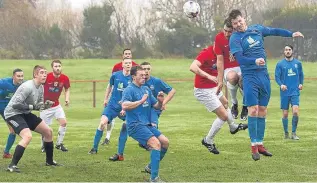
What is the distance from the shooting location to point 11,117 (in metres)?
11.0

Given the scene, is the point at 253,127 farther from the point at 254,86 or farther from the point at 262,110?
the point at 254,86

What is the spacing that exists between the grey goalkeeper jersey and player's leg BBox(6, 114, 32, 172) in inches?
4.3

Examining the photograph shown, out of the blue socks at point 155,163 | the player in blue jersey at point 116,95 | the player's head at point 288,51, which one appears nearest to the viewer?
the blue socks at point 155,163

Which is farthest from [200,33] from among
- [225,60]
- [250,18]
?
[225,60]

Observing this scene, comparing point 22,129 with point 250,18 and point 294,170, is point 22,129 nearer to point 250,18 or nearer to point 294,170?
point 294,170

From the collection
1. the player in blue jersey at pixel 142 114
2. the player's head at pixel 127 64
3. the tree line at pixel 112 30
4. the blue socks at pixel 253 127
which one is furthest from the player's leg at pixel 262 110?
the tree line at pixel 112 30

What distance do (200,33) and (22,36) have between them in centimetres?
1462

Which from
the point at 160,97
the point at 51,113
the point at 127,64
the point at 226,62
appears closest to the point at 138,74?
the point at 160,97

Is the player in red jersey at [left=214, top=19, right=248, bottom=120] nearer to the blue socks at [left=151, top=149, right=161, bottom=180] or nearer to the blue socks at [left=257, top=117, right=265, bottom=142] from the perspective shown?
the blue socks at [left=257, top=117, right=265, bottom=142]

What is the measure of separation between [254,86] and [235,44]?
78cm

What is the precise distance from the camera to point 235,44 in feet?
32.7

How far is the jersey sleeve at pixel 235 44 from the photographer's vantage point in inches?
391

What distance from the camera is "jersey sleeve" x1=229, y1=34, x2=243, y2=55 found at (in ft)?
32.6

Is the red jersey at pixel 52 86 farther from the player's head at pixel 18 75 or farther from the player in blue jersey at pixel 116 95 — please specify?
the player's head at pixel 18 75
